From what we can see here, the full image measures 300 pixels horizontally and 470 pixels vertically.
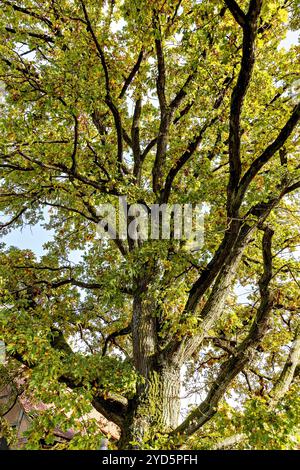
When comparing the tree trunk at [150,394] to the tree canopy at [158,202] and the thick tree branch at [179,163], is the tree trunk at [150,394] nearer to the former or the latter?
the tree canopy at [158,202]

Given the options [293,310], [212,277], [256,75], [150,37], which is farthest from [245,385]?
[150,37]

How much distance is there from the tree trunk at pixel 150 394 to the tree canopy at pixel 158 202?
22mm

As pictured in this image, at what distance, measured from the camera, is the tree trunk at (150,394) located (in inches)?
200

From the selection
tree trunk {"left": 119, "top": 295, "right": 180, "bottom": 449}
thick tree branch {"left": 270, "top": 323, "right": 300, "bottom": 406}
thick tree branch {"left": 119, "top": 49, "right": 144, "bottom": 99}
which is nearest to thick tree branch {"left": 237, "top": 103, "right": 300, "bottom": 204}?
tree trunk {"left": 119, "top": 295, "right": 180, "bottom": 449}

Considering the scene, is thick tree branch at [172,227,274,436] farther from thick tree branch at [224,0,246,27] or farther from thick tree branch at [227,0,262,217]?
thick tree branch at [224,0,246,27]

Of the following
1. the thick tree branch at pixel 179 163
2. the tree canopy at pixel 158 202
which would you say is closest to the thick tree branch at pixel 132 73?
the tree canopy at pixel 158 202

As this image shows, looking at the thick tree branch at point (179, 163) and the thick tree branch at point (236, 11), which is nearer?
the thick tree branch at point (236, 11)

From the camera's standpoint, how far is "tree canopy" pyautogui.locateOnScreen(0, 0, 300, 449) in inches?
175

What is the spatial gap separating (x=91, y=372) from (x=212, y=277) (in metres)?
2.50

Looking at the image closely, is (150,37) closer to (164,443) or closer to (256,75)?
(256,75)

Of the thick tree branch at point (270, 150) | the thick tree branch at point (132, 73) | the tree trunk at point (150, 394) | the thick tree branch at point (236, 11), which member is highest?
the thick tree branch at point (132, 73)

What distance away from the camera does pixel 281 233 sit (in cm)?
854

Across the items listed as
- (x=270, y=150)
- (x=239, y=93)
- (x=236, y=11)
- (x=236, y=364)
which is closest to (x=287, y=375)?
(x=236, y=364)

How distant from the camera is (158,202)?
23.9ft
